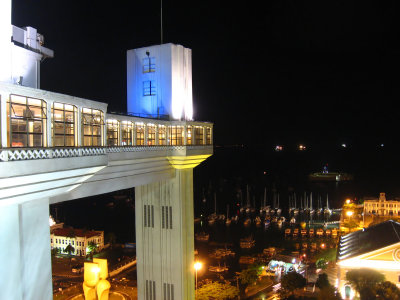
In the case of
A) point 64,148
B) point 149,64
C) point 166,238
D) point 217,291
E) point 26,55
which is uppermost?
point 149,64

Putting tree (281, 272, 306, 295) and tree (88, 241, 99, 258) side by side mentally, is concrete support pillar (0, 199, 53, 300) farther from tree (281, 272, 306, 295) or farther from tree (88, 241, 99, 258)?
tree (88, 241, 99, 258)

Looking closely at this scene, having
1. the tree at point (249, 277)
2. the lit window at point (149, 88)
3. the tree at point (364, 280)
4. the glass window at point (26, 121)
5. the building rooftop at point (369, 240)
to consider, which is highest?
the lit window at point (149, 88)

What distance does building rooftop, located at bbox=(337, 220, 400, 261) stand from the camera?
2428 centimetres

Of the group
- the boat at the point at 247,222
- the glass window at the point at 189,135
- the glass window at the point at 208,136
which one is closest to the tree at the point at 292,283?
the glass window at the point at 208,136

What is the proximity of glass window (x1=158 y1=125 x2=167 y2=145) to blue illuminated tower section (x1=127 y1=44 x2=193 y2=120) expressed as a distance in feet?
2.61

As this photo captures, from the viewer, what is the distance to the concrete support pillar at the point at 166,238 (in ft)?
50.8

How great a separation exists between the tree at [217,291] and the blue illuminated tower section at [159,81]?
A: 18923 mm

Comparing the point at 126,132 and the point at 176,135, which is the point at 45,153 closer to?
the point at 126,132

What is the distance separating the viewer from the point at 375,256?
23.5m

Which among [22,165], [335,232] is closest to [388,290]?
[22,165]

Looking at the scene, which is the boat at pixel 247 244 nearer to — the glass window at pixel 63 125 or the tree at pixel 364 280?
the tree at pixel 364 280

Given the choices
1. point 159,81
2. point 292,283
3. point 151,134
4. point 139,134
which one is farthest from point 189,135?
point 292,283

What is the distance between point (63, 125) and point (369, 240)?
83.7ft

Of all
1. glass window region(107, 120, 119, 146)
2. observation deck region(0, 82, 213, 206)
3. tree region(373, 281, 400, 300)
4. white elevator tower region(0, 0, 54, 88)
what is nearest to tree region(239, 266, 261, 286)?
tree region(373, 281, 400, 300)
